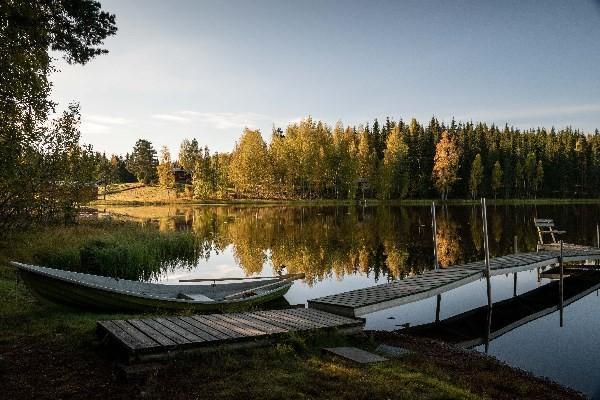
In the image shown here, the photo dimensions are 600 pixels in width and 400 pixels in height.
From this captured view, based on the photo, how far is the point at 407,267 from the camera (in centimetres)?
2562

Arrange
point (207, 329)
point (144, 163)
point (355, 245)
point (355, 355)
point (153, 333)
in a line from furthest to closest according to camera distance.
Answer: point (144, 163), point (355, 245), point (207, 329), point (355, 355), point (153, 333)

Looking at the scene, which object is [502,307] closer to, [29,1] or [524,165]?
[29,1]

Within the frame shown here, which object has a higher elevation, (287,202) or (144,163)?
(144,163)

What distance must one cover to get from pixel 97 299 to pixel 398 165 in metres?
90.7

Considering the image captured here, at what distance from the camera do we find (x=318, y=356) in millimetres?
9117

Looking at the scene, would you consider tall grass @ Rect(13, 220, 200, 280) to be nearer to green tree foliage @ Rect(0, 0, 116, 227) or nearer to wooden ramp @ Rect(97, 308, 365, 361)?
green tree foliage @ Rect(0, 0, 116, 227)

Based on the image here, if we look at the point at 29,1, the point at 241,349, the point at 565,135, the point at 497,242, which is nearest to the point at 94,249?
the point at 29,1

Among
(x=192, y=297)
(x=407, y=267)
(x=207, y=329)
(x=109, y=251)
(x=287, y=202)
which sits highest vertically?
(x=287, y=202)

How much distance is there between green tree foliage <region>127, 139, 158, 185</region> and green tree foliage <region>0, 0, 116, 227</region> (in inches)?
4364

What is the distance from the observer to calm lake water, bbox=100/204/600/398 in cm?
1313

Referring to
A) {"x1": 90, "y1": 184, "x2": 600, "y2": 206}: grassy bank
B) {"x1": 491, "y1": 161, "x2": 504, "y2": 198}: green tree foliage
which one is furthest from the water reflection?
{"x1": 491, "y1": 161, "x2": 504, "y2": 198}: green tree foliage

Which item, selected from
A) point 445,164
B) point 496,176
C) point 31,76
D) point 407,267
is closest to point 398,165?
point 445,164

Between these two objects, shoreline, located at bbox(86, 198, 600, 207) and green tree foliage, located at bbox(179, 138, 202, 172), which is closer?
shoreline, located at bbox(86, 198, 600, 207)

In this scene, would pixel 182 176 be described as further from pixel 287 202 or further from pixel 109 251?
pixel 109 251
